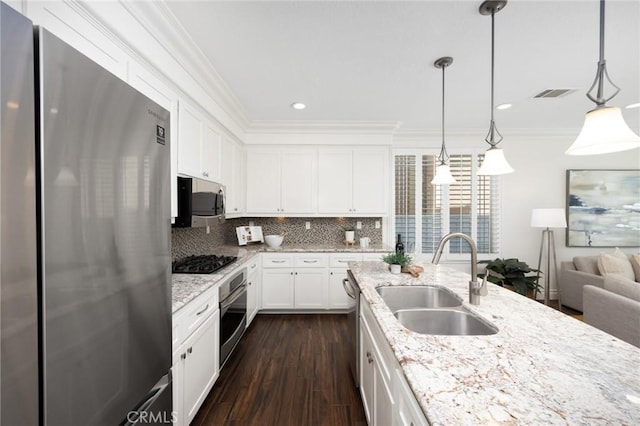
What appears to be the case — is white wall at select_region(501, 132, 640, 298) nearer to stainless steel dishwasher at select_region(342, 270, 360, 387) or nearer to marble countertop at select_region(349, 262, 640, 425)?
stainless steel dishwasher at select_region(342, 270, 360, 387)

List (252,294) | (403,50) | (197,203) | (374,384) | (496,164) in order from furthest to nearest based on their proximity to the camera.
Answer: (252,294)
(197,203)
(403,50)
(496,164)
(374,384)

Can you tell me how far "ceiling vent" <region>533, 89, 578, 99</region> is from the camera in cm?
265

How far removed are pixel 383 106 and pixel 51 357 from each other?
10.6 feet

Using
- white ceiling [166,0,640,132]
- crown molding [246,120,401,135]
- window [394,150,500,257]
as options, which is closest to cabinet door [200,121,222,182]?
white ceiling [166,0,640,132]

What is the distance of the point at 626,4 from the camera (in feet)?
4.99

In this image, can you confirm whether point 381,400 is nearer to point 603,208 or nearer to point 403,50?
point 403,50

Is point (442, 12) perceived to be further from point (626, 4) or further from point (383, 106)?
point (383, 106)

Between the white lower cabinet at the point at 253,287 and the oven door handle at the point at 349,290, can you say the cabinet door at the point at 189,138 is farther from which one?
the oven door handle at the point at 349,290

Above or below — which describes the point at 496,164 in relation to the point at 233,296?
above

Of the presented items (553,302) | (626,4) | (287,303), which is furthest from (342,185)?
(553,302)

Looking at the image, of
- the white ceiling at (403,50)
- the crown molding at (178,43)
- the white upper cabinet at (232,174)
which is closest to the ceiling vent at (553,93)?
the white ceiling at (403,50)

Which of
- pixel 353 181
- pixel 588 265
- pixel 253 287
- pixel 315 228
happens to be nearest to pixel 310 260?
pixel 315 228

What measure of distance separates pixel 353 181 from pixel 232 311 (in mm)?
2375

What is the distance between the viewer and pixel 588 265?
11.9ft
